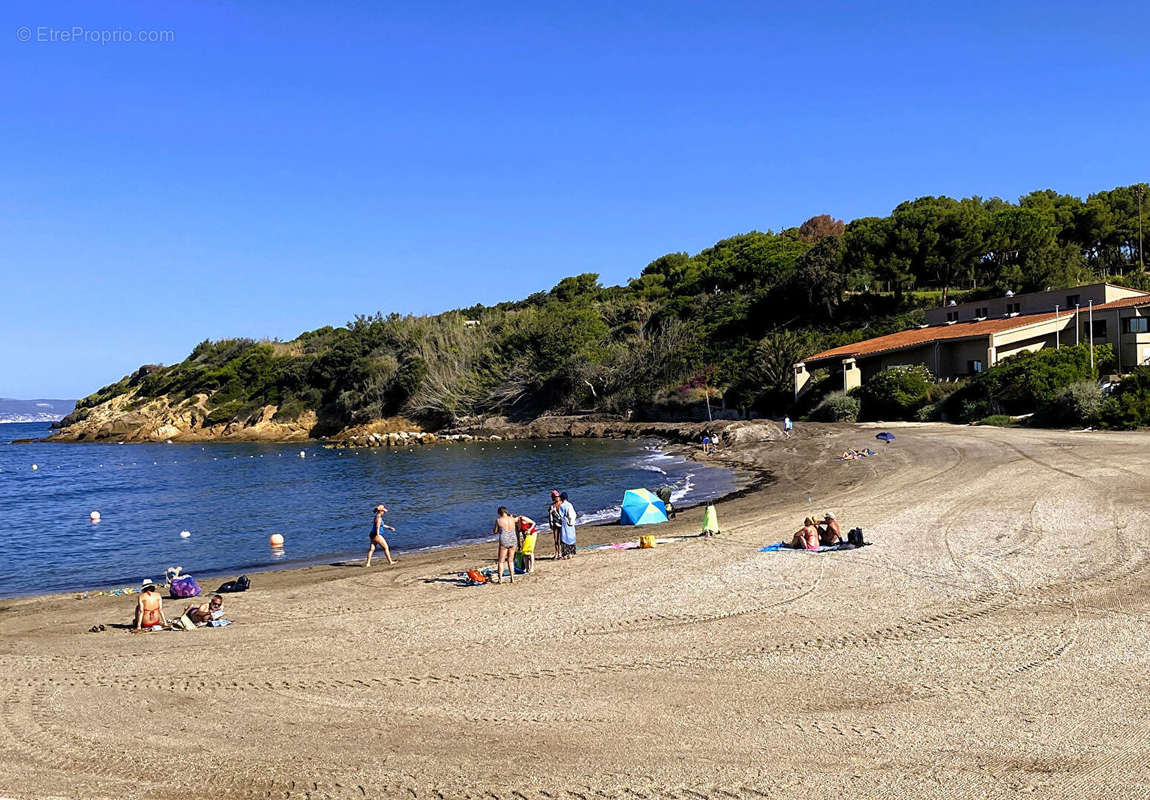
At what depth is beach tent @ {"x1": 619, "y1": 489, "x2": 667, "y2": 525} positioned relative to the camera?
21.8 metres

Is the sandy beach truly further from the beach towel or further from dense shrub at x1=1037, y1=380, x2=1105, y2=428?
dense shrub at x1=1037, y1=380, x2=1105, y2=428

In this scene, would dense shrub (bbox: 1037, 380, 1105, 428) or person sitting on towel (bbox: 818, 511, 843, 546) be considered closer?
person sitting on towel (bbox: 818, 511, 843, 546)

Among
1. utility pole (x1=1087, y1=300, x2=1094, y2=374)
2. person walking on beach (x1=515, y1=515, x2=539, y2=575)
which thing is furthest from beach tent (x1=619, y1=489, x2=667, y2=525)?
utility pole (x1=1087, y1=300, x2=1094, y2=374)

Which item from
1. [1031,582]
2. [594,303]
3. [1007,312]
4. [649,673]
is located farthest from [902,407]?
[594,303]

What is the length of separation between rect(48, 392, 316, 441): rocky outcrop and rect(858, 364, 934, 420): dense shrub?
172ft

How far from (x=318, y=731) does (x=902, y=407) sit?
1714 inches

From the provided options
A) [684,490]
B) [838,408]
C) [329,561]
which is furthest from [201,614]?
[838,408]

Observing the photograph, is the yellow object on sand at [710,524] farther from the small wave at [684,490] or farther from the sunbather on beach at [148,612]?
the sunbather on beach at [148,612]

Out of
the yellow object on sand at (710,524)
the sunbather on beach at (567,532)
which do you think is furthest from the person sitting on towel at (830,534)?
the sunbather on beach at (567,532)

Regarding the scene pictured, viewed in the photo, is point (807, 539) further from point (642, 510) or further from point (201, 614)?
point (201, 614)

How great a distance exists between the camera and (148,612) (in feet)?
43.6

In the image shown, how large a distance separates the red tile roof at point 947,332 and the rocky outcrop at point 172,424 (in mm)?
50509

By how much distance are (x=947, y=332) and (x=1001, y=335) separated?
519 centimetres

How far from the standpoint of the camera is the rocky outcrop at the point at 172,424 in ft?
266
